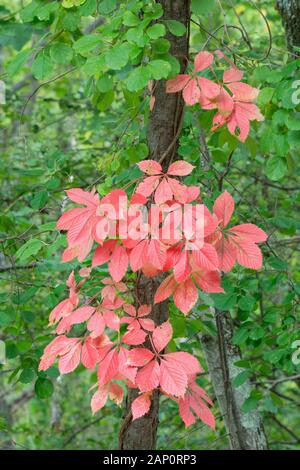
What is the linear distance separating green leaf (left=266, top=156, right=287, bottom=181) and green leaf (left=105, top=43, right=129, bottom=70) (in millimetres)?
632

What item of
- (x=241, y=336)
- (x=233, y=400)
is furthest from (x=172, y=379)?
(x=233, y=400)

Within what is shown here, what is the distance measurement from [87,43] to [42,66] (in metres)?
0.22

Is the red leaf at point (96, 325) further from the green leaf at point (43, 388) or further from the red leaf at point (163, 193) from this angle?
the green leaf at point (43, 388)

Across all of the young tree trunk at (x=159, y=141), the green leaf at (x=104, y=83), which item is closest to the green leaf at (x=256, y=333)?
the young tree trunk at (x=159, y=141)

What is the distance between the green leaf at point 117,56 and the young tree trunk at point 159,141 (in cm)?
25

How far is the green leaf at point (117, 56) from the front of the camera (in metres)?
1.54

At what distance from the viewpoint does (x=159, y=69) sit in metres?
1.55

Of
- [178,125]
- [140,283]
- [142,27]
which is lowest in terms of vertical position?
[140,283]

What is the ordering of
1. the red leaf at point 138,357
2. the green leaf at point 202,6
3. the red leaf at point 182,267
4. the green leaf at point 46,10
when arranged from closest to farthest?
the red leaf at point 182,267 < the red leaf at point 138,357 < the green leaf at point 46,10 < the green leaf at point 202,6

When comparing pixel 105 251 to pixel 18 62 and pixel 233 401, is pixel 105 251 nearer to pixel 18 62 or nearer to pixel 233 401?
pixel 18 62
